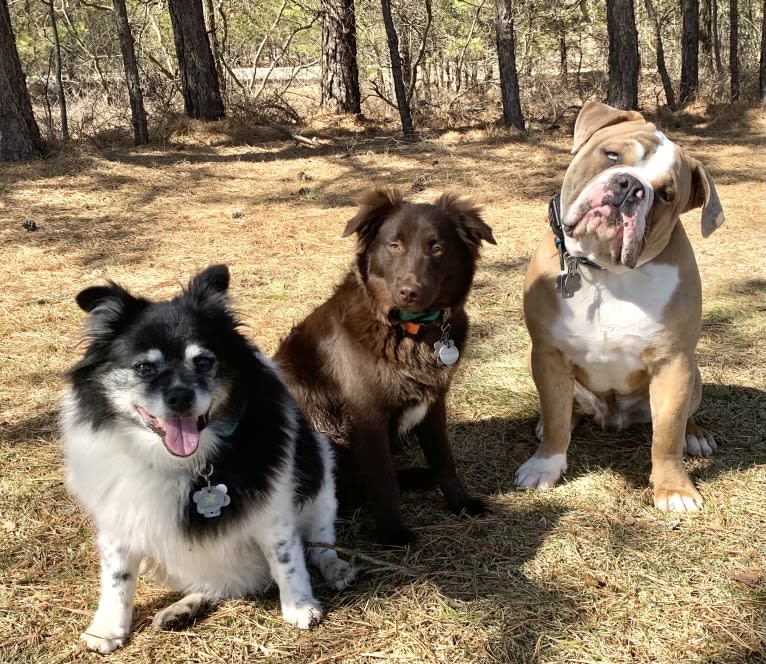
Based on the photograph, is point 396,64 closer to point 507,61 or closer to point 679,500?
point 507,61

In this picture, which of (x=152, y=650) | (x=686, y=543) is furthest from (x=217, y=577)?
(x=686, y=543)

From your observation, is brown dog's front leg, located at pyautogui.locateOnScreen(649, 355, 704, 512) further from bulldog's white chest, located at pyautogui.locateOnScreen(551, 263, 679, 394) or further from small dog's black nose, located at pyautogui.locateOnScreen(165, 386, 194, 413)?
small dog's black nose, located at pyautogui.locateOnScreen(165, 386, 194, 413)

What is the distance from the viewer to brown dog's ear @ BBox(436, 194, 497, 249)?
321 cm

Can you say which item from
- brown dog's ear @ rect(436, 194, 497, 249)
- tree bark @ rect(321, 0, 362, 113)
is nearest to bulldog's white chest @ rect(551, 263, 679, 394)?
brown dog's ear @ rect(436, 194, 497, 249)

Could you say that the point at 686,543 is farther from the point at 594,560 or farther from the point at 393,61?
the point at 393,61

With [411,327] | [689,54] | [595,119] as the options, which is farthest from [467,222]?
[689,54]

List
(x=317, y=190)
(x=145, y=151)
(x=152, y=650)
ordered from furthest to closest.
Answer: (x=145, y=151), (x=317, y=190), (x=152, y=650)

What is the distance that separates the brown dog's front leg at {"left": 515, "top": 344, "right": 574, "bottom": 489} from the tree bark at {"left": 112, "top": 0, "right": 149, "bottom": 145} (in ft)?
32.9

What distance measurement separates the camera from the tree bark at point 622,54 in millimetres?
12273

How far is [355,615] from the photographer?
276cm

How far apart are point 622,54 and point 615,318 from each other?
10.7 metres

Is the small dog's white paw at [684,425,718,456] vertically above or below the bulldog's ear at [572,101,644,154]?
below

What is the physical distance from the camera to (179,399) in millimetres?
2303

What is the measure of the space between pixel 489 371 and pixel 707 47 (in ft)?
66.7
